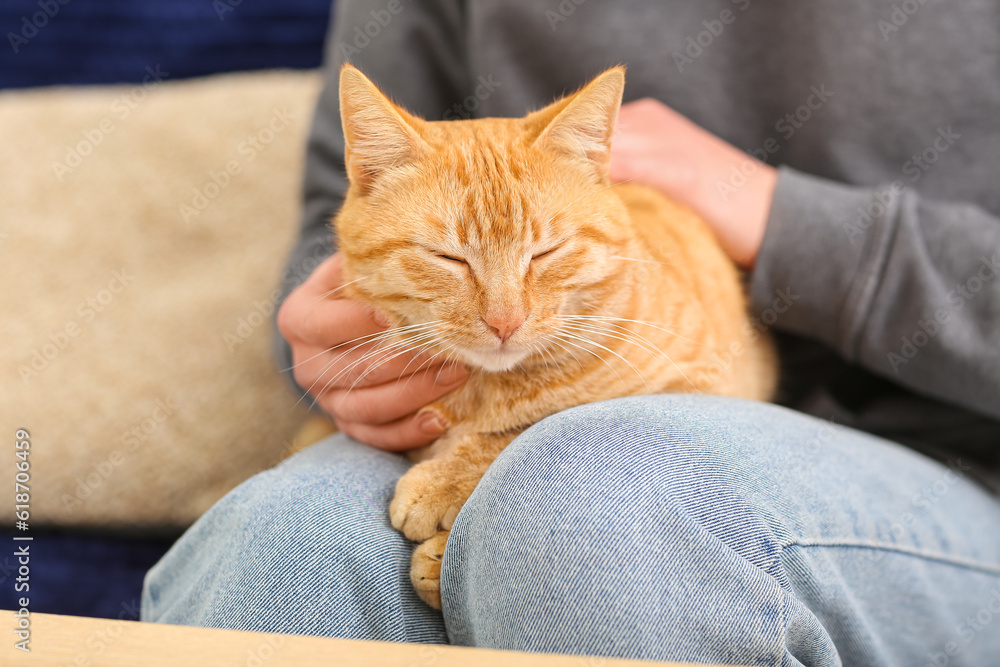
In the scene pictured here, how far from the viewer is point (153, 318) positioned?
195 cm

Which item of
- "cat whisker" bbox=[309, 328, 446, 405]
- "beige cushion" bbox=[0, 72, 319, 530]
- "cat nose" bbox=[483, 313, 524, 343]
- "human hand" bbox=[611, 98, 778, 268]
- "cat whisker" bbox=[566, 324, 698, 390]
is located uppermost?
"human hand" bbox=[611, 98, 778, 268]

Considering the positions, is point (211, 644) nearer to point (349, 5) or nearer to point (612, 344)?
point (612, 344)

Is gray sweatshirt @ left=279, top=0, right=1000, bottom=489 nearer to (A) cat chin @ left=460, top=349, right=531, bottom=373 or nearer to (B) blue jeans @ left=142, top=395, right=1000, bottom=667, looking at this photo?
(B) blue jeans @ left=142, top=395, right=1000, bottom=667

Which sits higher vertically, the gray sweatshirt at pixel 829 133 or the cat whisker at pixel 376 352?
the gray sweatshirt at pixel 829 133

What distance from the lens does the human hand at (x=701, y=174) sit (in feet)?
4.78

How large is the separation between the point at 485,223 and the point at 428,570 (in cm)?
58

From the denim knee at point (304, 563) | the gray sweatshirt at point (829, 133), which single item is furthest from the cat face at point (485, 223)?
the gray sweatshirt at point (829, 133)

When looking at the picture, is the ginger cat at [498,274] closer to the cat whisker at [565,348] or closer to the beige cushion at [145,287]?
the cat whisker at [565,348]

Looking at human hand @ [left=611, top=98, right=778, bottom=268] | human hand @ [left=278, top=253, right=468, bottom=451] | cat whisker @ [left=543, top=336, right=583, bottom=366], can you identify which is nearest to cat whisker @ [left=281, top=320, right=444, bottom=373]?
human hand @ [left=278, top=253, right=468, bottom=451]

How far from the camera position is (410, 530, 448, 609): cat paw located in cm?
96

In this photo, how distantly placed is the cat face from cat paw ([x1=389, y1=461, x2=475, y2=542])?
221mm

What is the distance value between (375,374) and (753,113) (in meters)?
1.25

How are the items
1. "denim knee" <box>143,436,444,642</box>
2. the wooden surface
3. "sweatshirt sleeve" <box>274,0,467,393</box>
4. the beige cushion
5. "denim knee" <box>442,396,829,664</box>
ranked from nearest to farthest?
A: the wooden surface
"denim knee" <box>442,396,829,664</box>
"denim knee" <box>143,436,444,642</box>
"sweatshirt sleeve" <box>274,0,467,393</box>
the beige cushion

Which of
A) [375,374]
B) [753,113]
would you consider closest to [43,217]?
[375,374]
